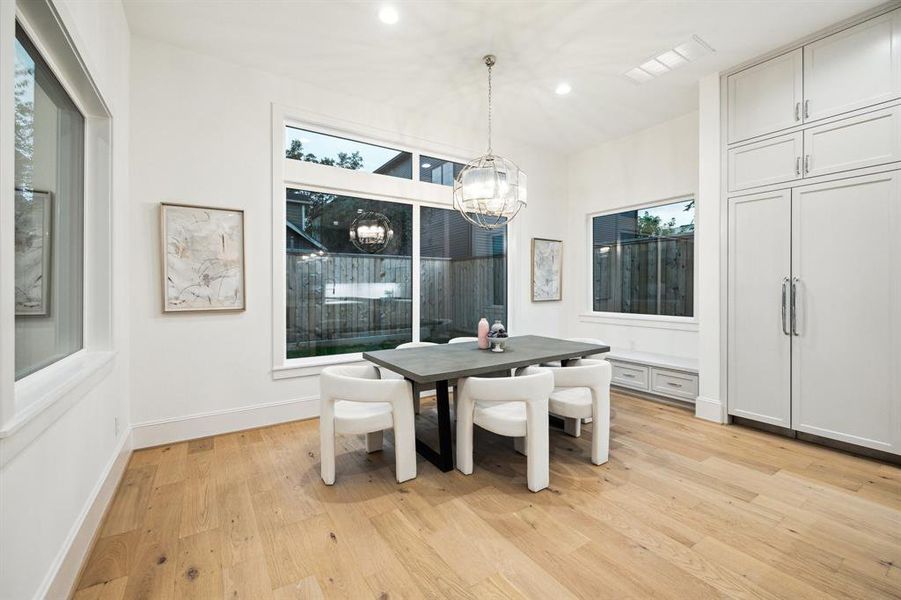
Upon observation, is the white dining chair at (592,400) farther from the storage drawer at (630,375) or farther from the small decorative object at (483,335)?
the storage drawer at (630,375)

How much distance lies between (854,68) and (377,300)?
432 cm

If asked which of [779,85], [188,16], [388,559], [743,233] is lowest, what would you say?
[388,559]

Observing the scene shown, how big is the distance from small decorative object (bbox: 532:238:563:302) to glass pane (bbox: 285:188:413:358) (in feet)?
6.09

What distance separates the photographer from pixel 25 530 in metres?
1.32

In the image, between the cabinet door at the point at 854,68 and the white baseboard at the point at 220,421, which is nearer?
the cabinet door at the point at 854,68

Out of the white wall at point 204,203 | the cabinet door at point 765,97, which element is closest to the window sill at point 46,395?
the white wall at point 204,203

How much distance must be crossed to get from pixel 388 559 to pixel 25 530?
1293 mm

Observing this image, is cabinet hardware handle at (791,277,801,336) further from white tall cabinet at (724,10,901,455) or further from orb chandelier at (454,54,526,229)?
orb chandelier at (454,54,526,229)

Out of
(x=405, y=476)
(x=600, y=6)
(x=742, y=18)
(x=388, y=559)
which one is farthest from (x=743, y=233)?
(x=388, y=559)

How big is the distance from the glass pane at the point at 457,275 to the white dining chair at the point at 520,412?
7.09 feet

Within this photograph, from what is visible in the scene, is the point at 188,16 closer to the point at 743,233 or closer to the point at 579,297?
the point at 743,233

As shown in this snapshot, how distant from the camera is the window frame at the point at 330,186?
3625 millimetres

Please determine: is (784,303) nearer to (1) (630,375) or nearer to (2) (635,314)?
(1) (630,375)

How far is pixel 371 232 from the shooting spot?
4.25m
